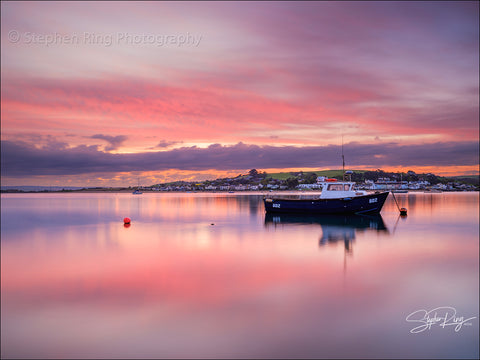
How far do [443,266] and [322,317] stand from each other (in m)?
11.1

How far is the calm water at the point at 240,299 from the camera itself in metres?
9.17

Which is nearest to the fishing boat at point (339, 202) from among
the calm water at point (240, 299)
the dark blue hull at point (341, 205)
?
the dark blue hull at point (341, 205)

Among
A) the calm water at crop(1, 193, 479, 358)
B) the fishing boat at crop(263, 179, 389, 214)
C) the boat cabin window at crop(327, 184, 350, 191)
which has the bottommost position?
the calm water at crop(1, 193, 479, 358)

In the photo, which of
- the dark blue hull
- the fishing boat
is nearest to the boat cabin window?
the fishing boat

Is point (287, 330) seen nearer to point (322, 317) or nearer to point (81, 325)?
point (322, 317)

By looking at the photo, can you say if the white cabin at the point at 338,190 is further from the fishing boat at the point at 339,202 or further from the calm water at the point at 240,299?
the calm water at the point at 240,299

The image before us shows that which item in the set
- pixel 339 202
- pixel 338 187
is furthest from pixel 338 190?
pixel 339 202

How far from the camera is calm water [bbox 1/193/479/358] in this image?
30.1 feet

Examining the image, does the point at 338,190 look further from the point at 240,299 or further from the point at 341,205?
the point at 240,299

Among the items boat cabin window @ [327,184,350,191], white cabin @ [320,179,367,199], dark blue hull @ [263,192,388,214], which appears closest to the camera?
dark blue hull @ [263,192,388,214]

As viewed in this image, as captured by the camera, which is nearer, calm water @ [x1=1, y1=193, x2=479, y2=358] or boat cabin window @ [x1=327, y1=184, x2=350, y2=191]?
calm water @ [x1=1, y1=193, x2=479, y2=358]

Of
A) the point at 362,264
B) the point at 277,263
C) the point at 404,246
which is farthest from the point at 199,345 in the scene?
the point at 404,246

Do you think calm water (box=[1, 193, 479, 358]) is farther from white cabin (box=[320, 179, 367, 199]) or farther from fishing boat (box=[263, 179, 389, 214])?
white cabin (box=[320, 179, 367, 199])

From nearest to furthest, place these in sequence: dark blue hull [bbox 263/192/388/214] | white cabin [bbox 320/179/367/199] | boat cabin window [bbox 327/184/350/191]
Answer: dark blue hull [bbox 263/192/388/214], white cabin [bbox 320/179/367/199], boat cabin window [bbox 327/184/350/191]
